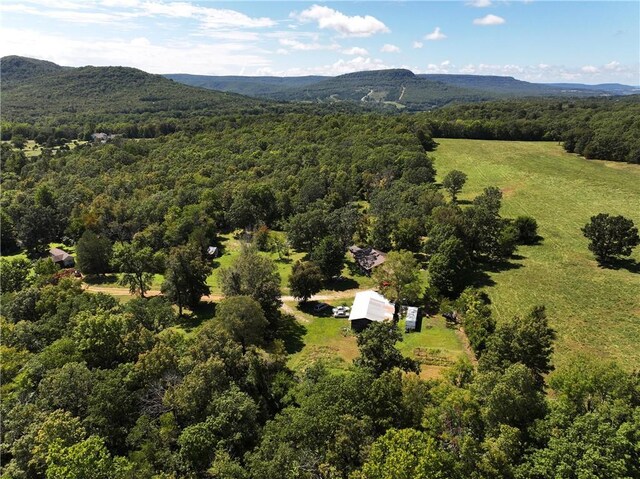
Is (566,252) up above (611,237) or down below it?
below

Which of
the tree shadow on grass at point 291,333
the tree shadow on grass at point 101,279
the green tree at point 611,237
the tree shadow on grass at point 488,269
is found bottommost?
the tree shadow on grass at point 101,279

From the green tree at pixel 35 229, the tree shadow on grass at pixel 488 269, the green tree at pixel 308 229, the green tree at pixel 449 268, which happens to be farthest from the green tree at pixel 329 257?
the green tree at pixel 35 229

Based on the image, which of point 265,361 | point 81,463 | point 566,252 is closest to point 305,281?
point 265,361

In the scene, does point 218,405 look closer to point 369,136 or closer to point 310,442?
point 310,442

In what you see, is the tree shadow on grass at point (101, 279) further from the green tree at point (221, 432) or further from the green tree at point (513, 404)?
the green tree at point (513, 404)

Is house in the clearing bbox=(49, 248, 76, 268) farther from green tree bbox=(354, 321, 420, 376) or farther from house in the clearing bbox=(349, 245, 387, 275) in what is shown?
green tree bbox=(354, 321, 420, 376)

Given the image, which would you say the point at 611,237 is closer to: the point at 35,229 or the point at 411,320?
the point at 411,320
